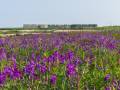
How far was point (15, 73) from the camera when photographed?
6461 millimetres

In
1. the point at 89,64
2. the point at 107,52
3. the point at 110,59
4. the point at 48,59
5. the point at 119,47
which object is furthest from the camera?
the point at 119,47

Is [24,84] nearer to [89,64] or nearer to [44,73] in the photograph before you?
[44,73]

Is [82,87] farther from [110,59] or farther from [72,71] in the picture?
[110,59]

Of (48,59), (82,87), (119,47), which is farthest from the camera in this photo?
(119,47)

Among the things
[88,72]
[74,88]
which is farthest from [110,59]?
[74,88]

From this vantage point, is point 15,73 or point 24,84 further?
point 24,84

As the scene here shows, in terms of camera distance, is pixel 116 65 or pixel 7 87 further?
pixel 116 65

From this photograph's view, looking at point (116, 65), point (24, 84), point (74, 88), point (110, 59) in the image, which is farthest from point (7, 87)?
point (110, 59)

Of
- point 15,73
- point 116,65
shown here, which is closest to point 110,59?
point 116,65

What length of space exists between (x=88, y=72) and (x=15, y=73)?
7.89ft

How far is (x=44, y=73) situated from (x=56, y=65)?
2.83 feet

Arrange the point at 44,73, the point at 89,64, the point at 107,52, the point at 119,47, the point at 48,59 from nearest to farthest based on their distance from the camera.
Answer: the point at 44,73 < the point at 48,59 < the point at 89,64 < the point at 107,52 < the point at 119,47

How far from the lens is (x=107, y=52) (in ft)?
37.0

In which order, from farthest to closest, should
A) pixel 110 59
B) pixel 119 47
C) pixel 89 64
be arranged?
1. pixel 119 47
2. pixel 110 59
3. pixel 89 64
